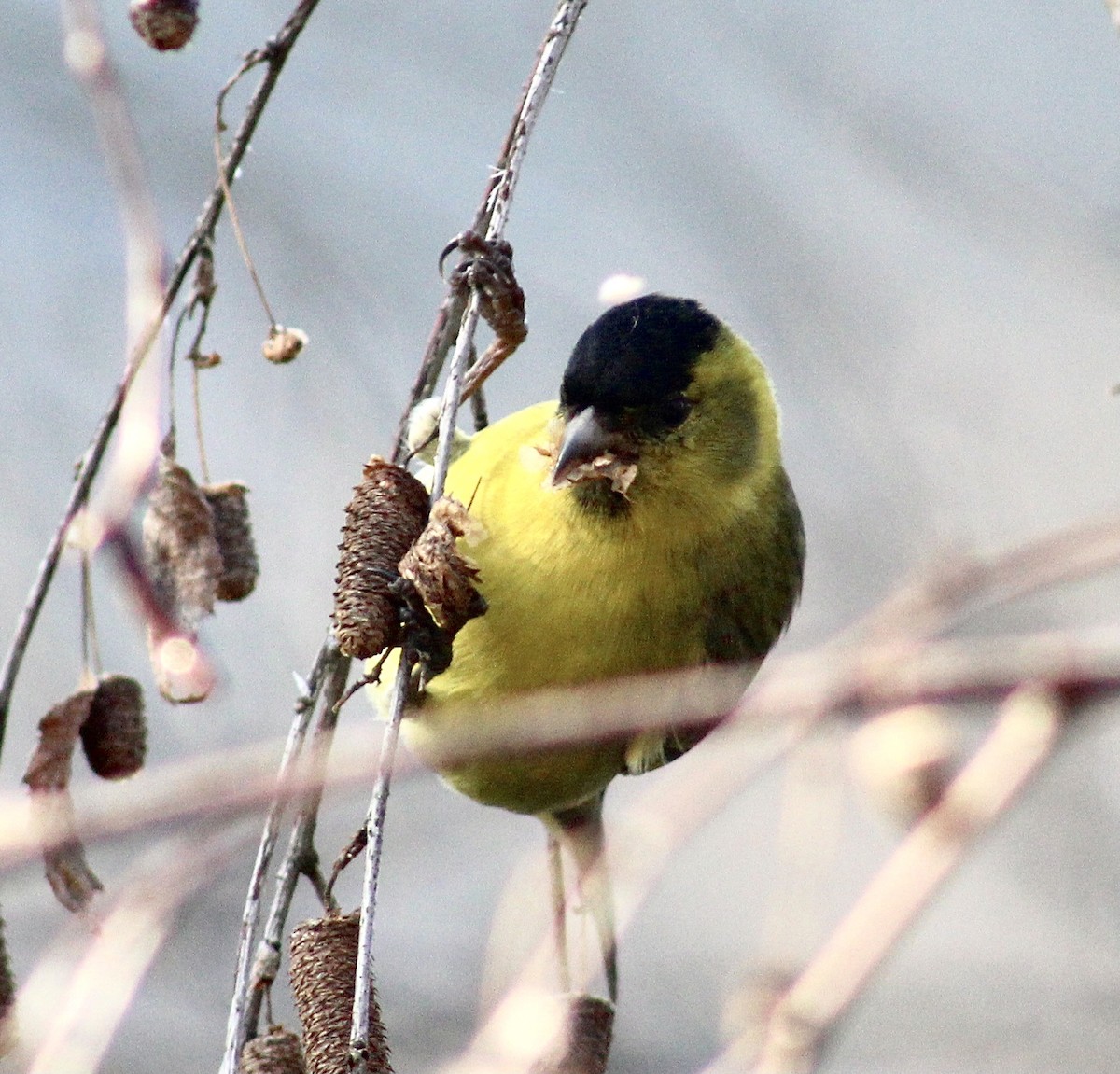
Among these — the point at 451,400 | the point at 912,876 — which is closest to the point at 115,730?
the point at 451,400

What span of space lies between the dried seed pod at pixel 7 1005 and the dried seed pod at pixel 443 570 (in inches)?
22.9

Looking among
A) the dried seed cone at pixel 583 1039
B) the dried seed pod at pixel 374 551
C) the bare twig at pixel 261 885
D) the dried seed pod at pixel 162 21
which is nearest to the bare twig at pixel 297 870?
the bare twig at pixel 261 885

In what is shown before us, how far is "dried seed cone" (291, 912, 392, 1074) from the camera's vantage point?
1.50 m

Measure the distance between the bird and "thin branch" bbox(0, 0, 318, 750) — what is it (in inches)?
22.3

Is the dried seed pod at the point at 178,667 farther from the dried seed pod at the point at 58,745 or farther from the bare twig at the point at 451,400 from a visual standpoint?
the bare twig at the point at 451,400

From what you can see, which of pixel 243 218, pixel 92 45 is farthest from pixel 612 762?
pixel 243 218

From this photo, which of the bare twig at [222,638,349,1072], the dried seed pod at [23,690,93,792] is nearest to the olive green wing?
the bare twig at [222,638,349,1072]

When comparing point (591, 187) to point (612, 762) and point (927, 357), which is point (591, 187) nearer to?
point (927, 357)

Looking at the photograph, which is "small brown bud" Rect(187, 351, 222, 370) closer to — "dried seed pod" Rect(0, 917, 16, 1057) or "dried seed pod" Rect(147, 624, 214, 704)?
"dried seed pod" Rect(147, 624, 214, 704)

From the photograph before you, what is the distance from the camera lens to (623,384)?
2.37m

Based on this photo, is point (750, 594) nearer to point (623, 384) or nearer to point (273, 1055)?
point (623, 384)

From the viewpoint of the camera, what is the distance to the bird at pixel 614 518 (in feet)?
7.86

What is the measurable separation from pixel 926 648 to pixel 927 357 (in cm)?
461

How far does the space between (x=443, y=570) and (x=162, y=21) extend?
93 cm
